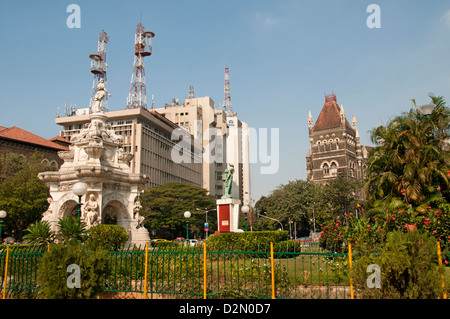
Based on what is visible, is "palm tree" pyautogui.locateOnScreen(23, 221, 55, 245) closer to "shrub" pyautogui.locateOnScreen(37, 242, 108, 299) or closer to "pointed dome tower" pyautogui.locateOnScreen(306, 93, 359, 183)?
"shrub" pyautogui.locateOnScreen(37, 242, 108, 299)

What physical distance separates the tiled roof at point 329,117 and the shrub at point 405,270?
87053 mm

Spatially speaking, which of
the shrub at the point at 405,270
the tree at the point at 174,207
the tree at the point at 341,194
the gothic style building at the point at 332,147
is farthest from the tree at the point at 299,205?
the shrub at the point at 405,270

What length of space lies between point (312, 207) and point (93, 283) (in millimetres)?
49590

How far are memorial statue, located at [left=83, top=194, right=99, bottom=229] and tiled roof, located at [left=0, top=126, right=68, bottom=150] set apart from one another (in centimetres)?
4329

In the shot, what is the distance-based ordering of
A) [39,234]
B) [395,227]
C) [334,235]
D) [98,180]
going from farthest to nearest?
[98,180], [334,235], [395,227], [39,234]

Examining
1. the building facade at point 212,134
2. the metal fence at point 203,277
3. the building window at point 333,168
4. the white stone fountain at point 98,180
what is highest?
the building facade at point 212,134

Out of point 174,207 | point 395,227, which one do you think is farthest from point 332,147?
point 395,227

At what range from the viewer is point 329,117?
94000 millimetres

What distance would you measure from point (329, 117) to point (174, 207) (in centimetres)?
5204

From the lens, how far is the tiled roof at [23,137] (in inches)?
2256

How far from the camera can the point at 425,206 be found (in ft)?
54.5

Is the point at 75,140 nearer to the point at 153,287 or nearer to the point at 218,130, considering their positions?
the point at 153,287

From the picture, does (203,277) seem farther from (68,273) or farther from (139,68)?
(139,68)

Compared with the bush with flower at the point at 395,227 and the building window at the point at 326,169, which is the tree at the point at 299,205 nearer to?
the building window at the point at 326,169
